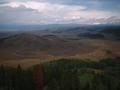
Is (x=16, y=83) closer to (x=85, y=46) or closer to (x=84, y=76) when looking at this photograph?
(x=84, y=76)

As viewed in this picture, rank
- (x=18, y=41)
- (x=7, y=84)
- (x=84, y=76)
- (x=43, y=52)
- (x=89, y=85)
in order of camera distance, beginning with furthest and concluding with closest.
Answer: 1. (x=18, y=41)
2. (x=43, y=52)
3. (x=84, y=76)
4. (x=89, y=85)
5. (x=7, y=84)

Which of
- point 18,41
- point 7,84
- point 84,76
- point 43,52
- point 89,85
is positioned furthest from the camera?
point 18,41

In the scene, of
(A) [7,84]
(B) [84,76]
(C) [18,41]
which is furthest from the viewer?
(C) [18,41]

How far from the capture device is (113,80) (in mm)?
25891

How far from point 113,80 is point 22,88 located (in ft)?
31.4

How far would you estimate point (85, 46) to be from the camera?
68625mm

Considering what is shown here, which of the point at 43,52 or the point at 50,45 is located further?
the point at 50,45

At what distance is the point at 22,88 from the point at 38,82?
1681mm

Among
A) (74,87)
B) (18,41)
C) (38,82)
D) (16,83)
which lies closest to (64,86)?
(74,87)

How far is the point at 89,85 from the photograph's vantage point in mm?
24062

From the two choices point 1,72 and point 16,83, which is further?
point 1,72

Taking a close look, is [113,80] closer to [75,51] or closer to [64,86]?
[64,86]

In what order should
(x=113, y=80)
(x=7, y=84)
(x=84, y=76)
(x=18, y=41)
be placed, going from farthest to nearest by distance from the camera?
(x=18, y=41), (x=84, y=76), (x=113, y=80), (x=7, y=84)

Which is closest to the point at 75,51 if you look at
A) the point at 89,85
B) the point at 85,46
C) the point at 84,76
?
the point at 85,46
